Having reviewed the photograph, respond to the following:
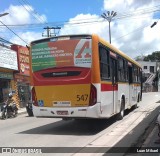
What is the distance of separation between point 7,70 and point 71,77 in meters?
18.0

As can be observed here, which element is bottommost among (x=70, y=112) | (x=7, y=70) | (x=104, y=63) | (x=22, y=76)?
(x=70, y=112)

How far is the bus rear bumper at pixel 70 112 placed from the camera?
12.7m

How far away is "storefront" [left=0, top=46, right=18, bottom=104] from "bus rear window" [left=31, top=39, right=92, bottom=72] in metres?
15.6

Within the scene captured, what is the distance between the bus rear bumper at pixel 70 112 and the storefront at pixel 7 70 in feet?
52.4

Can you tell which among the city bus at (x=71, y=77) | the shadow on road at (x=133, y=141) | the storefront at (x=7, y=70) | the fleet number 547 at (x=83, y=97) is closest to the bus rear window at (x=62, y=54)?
the city bus at (x=71, y=77)

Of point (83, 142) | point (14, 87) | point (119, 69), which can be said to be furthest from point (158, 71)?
point (83, 142)

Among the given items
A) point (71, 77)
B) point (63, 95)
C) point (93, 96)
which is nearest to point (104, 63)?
point (71, 77)

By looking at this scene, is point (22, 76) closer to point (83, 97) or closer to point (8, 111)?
point (8, 111)

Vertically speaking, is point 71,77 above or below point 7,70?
below

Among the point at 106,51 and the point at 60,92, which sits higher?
the point at 106,51

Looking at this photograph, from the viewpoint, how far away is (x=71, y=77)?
1305 centimetres

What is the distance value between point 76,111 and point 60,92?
2.86ft

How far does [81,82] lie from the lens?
42.2 feet

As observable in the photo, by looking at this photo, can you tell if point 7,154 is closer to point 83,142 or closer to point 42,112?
point 83,142
